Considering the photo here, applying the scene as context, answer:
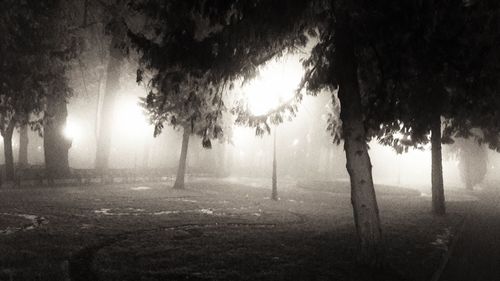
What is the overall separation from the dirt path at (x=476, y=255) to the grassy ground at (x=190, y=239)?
46cm

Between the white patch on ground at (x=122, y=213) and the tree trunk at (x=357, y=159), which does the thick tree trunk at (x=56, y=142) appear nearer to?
the white patch on ground at (x=122, y=213)

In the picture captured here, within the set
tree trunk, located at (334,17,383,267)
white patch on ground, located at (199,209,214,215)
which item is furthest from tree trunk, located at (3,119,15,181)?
tree trunk, located at (334,17,383,267)

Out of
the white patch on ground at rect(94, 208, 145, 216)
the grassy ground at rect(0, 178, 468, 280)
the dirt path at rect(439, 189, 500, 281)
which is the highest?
the white patch on ground at rect(94, 208, 145, 216)

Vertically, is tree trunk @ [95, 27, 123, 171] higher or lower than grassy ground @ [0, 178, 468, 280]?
higher

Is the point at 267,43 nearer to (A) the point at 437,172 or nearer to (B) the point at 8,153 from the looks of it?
(A) the point at 437,172

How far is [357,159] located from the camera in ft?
30.7

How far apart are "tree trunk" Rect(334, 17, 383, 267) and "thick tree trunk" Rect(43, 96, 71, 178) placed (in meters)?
20.6

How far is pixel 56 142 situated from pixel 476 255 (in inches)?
908

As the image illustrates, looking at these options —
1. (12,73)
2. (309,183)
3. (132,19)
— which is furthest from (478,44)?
(309,183)

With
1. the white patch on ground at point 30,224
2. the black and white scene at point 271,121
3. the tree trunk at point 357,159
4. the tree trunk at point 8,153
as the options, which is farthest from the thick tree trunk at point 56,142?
the tree trunk at point 357,159

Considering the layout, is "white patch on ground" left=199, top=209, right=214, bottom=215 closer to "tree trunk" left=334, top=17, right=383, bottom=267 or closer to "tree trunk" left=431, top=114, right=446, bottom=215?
"tree trunk" left=334, top=17, right=383, bottom=267

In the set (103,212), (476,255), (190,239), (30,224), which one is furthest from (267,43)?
(103,212)

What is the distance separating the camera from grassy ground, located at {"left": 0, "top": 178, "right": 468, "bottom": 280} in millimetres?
8414

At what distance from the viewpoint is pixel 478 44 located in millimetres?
8977
